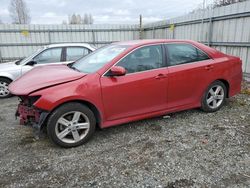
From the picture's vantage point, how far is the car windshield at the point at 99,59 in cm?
364

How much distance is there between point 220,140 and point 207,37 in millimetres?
5778

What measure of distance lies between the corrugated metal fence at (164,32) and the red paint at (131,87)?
2.88m

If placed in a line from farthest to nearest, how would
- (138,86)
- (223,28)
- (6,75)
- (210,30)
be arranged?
(210,30), (223,28), (6,75), (138,86)

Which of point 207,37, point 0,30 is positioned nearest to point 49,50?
point 207,37

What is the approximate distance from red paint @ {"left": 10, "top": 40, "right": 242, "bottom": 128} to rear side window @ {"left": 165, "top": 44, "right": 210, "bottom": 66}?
0.10 m

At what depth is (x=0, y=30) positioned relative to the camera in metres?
12.0

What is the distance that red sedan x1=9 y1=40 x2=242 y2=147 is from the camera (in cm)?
317

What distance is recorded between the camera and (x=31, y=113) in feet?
10.6

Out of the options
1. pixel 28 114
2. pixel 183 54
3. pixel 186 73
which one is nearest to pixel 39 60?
pixel 28 114

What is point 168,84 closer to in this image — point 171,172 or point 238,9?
point 171,172

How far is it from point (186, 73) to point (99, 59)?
165 cm

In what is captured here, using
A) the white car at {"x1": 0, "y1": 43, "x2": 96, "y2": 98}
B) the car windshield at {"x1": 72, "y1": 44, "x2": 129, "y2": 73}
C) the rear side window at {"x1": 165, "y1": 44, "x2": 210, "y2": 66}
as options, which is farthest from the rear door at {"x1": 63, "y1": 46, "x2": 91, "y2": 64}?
the rear side window at {"x1": 165, "y1": 44, "x2": 210, "y2": 66}

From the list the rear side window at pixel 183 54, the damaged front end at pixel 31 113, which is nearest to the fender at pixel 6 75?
the damaged front end at pixel 31 113

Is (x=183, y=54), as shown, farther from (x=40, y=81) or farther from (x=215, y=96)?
(x=40, y=81)
